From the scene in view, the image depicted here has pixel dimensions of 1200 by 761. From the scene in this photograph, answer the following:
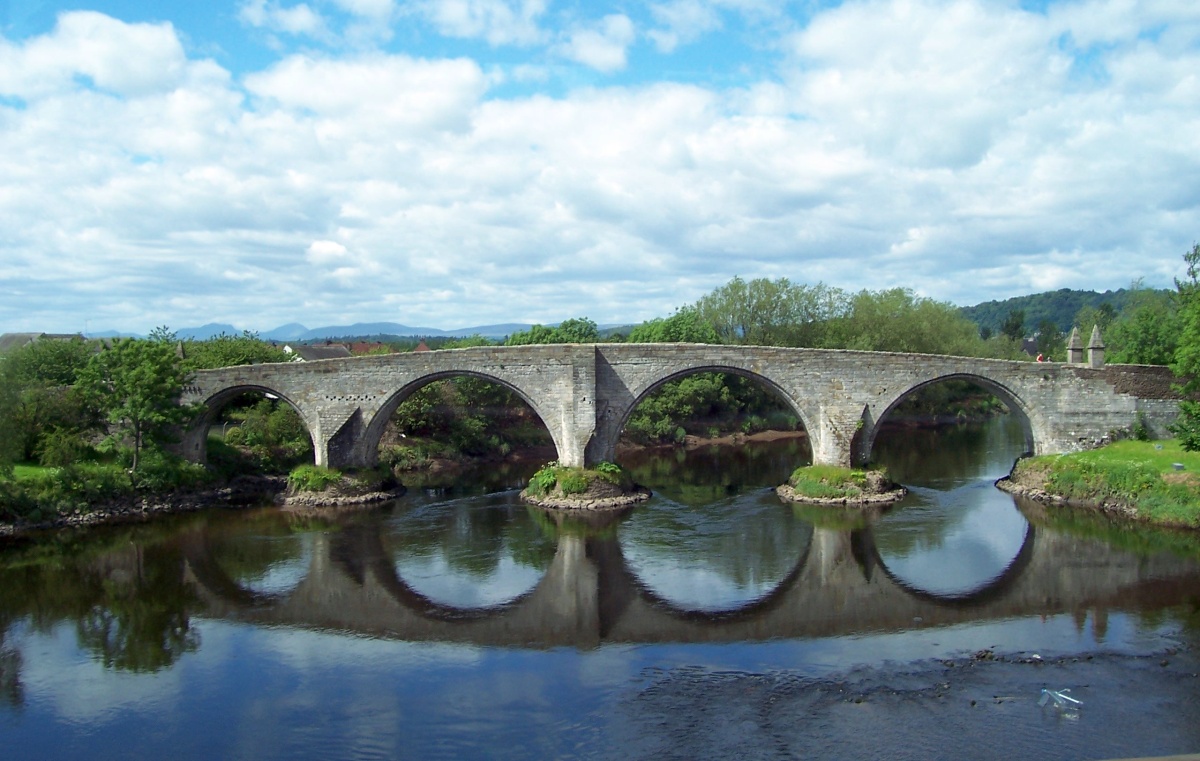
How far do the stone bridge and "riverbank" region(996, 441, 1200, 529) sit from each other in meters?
1.15

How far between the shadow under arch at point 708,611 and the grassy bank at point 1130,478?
10298 mm

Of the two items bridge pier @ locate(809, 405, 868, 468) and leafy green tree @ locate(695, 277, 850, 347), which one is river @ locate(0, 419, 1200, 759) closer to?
bridge pier @ locate(809, 405, 868, 468)

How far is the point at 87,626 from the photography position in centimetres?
1839

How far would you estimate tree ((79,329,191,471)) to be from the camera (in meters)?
29.0

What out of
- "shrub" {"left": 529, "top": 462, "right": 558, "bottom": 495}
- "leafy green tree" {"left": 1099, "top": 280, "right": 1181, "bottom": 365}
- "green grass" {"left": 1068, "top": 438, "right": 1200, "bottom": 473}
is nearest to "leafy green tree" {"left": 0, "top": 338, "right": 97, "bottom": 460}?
"shrub" {"left": 529, "top": 462, "right": 558, "bottom": 495}

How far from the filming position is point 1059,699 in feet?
43.2

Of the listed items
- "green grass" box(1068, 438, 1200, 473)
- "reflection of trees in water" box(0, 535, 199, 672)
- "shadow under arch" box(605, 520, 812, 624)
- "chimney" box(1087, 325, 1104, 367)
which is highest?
"chimney" box(1087, 325, 1104, 367)

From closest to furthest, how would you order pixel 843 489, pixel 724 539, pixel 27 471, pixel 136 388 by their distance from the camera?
pixel 724 539
pixel 27 471
pixel 843 489
pixel 136 388

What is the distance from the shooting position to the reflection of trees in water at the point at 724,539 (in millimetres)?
21375

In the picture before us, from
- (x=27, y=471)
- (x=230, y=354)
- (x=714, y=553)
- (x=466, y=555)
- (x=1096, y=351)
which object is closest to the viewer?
(x=714, y=553)

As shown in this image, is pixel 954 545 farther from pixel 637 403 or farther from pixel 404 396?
pixel 404 396

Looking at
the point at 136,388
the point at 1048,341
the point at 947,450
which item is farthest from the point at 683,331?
the point at 1048,341

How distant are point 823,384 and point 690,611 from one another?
13473 mm

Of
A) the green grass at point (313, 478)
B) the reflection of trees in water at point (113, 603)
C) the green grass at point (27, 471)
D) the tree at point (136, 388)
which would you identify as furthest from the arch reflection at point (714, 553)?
the green grass at point (27, 471)
